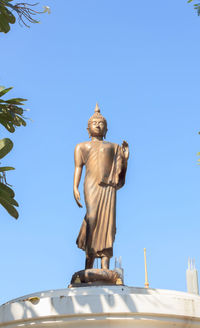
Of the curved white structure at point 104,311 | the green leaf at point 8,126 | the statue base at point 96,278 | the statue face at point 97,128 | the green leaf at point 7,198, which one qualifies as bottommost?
the curved white structure at point 104,311

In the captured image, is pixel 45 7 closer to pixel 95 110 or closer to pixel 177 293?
pixel 95 110

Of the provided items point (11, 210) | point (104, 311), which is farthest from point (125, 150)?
point (104, 311)

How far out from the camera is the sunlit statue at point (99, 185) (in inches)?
353

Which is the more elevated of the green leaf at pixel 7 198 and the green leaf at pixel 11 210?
the green leaf at pixel 7 198

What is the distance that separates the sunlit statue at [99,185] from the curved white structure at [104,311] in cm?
174

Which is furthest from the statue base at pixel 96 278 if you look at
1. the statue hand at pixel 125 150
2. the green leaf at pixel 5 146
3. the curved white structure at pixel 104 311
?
the green leaf at pixel 5 146

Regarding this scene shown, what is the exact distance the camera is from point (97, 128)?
32.5 ft

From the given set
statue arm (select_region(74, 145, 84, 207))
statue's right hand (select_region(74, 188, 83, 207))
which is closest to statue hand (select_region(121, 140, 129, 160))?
statue arm (select_region(74, 145, 84, 207))

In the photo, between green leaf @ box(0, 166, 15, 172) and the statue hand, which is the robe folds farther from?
green leaf @ box(0, 166, 15, 172)

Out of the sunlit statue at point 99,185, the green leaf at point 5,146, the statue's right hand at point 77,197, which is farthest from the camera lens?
the statue's right hand at point 77,197

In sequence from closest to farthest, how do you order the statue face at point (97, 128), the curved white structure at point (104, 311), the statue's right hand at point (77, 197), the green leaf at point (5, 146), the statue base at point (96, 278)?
the curved white structure at point (104, 311), the green leaf at point (5, 146), the statue base at point (96, 278), the statue's right hand at point (77, 197), the statue face at point (97, 128)

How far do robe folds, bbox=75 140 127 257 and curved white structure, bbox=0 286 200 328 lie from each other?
1.75 metres

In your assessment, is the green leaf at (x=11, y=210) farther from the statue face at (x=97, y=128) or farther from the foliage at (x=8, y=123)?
the statue face at (x=97, y=128)

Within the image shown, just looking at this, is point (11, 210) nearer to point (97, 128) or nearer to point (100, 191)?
point (100, 191)
